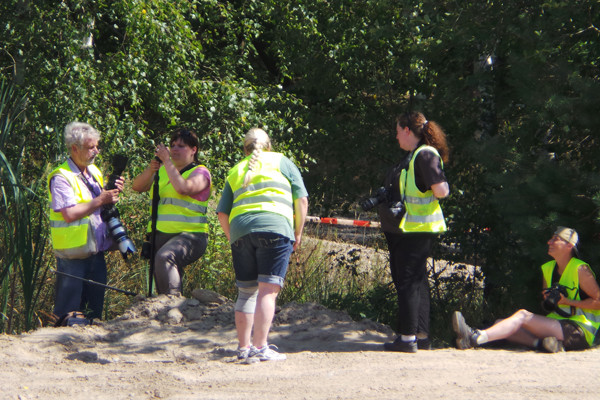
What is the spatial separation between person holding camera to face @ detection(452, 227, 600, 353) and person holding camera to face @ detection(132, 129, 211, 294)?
220cm

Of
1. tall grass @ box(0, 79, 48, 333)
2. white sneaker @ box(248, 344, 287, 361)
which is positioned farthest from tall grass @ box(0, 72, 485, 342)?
white sneaker @ box(248, 344, 287, 361)

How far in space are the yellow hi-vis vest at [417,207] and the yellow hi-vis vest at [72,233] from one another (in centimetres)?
240

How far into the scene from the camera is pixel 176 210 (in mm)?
6711

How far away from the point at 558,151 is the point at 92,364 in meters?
4.17

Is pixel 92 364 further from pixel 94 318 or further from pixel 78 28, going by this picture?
pixel 78 28

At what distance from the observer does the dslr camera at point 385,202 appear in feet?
19.6

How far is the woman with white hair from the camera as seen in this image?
5.43 metres

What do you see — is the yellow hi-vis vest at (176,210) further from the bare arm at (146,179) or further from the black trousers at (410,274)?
the black trousers at (410,274)

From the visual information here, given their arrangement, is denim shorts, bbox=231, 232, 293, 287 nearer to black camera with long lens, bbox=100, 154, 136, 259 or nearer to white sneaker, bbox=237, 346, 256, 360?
white sneaker, bbox=237, 346, 256, 360

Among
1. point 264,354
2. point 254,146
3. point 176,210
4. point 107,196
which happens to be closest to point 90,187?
point 107,196

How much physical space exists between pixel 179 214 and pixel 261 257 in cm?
149

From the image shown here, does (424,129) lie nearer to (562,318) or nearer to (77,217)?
(562,318)

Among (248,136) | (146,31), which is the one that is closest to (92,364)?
(248,136)

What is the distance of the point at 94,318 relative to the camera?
6852 mm
